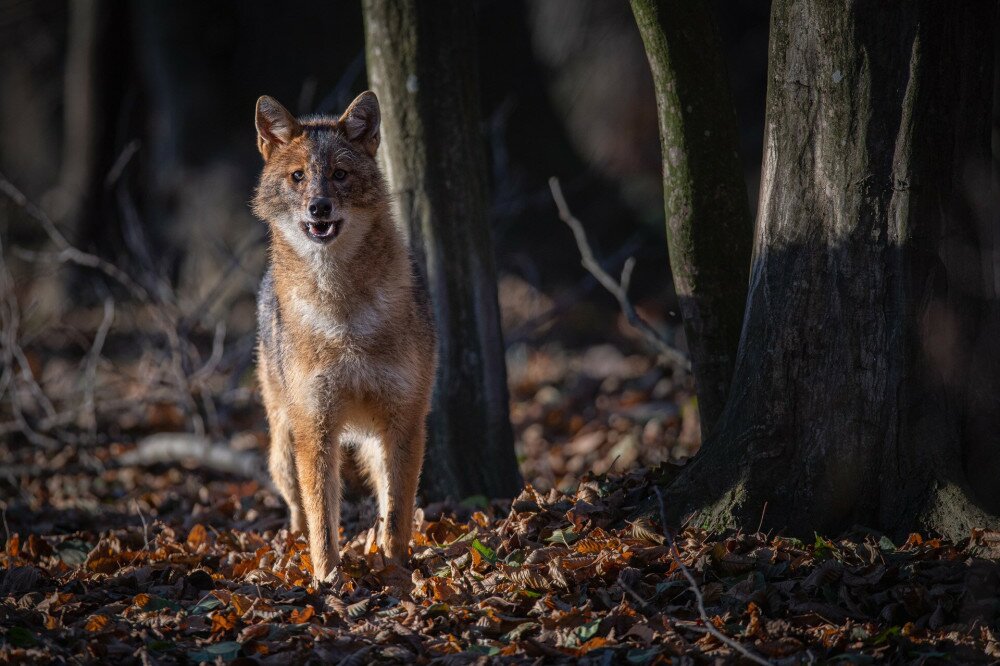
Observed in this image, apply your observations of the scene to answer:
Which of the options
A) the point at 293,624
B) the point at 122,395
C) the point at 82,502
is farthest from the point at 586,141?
the point at 293,624

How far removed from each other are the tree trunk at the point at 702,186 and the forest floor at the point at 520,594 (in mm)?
768

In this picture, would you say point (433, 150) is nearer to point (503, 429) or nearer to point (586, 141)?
point (503, 429)

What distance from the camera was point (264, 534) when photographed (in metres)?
6.53

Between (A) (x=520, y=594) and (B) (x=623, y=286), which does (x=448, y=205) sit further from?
(A) (x=520, y=594)


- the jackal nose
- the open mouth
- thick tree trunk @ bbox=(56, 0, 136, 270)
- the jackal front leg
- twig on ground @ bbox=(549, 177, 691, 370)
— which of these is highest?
thick tree trunk @ bbox=(56, 0, 136, 270)

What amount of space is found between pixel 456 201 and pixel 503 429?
1.63m

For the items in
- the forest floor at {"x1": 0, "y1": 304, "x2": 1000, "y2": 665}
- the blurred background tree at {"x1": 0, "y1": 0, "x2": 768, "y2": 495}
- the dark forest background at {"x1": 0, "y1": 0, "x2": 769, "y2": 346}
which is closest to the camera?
the forest floor at {"x1": 0, "y1": 304, "x2": 1000, "y2": 665}

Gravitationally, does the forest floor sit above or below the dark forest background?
below

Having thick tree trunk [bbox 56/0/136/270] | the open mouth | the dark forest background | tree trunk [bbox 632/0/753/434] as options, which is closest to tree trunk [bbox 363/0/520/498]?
the open mouth

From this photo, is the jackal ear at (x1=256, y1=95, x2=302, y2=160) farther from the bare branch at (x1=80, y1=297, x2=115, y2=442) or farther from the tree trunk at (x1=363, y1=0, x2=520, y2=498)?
the bare branch at (x1=80, y1=297, x2=115, y2=442)

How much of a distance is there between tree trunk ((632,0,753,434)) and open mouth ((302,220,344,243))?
75.4 inches

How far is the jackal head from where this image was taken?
5.31m

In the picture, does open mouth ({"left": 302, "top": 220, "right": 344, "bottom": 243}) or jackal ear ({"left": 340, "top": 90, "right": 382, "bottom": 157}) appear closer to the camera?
open mouth ({"left": 302, "top": 220, "right": 344, "bottom": 243})

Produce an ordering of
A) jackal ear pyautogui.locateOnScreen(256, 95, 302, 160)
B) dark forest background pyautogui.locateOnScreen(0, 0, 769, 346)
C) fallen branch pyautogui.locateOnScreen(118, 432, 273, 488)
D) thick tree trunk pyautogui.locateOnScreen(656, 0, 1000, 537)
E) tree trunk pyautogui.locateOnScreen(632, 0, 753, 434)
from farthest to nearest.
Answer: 1. dark forest background pyautogui.locateOnScreen(0, 0, 769, 346)
2. fallen branch pyautogui.locateOnScreen(118, 432, 273, 488)
3. jackal ear pyautogui.locateOnScreen(256, 95, 302, 160)
4. tree trunk pyautogui.locateOnScreen(632, 0, 753, 434)
5. thick tree trunk pyautogui.locateOnScreen(656, 0, 1000, 537)
